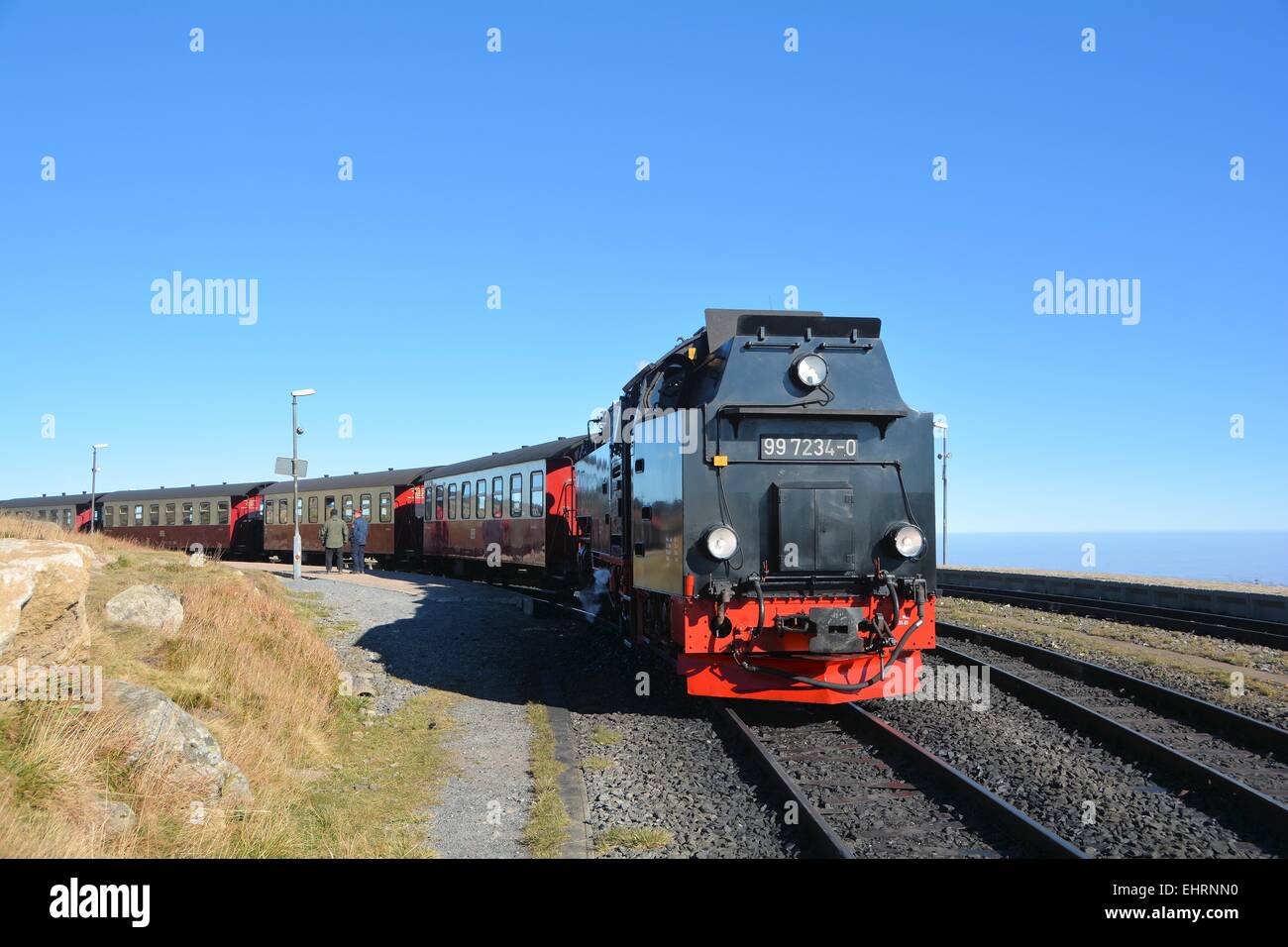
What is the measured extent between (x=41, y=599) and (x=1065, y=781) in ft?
22.5

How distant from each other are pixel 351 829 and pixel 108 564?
36.5ft

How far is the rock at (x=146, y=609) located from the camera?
8758mm

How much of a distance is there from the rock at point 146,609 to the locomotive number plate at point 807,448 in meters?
6.13

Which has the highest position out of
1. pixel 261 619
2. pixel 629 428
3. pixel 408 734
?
pixel 629 428

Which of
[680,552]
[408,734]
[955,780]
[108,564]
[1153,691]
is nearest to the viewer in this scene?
[955,780]

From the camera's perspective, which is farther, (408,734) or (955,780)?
(408,734)

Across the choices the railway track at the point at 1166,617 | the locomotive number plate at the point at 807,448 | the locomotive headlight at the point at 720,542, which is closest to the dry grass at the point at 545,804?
the locomotive headlight at the point at 720,542

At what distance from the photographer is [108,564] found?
Result: 14.5m

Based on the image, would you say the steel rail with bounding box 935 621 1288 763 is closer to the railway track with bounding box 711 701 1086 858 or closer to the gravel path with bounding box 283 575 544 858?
the railway track with bounding box 711 701 1086 858

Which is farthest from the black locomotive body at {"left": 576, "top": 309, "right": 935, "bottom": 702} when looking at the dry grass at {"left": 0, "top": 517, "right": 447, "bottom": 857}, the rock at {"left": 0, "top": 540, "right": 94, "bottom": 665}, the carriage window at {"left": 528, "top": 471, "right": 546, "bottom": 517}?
the carriage window at {"left": 528, "top": 471, "right": 546, "bottom": 517}

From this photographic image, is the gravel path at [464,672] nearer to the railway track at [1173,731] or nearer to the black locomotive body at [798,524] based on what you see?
the black locomotive body at [798,524]

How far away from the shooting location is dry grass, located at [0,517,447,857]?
4.60 m
